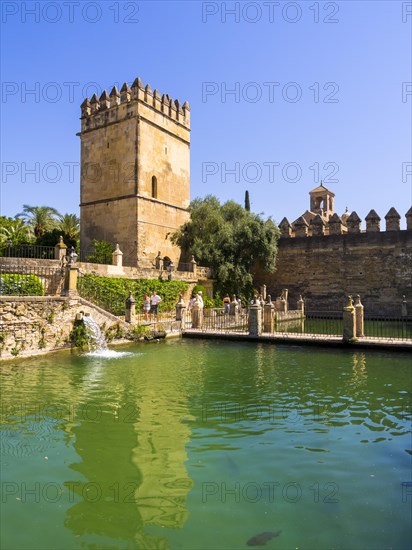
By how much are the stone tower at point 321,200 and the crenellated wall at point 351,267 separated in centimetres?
1654

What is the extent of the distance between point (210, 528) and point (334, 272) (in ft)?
86.7

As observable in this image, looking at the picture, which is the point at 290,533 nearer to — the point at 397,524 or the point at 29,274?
the point at 397,524

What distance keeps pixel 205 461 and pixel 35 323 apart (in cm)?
914

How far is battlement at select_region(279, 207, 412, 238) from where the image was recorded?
1030 inches

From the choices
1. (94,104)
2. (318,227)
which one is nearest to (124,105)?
(94,104)

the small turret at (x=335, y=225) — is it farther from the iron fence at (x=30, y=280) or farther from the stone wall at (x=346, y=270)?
the iron fence at (x=30, y=280)

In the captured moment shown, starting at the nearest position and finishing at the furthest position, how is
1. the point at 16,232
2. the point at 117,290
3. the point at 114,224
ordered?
the point at 117,290 → the point at 114,224 → the point at 16,232

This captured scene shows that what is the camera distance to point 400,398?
757cm

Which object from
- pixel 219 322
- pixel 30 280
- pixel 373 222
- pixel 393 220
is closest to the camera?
pixel 30 280

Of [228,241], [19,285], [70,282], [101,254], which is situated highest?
[228,241]

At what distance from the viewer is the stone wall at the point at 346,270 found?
26.2 meters

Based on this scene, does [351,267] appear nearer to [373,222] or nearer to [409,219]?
[373,222]

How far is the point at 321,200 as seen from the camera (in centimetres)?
4662

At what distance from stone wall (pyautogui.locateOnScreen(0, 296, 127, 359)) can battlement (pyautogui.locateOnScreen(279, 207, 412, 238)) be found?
1922cm
